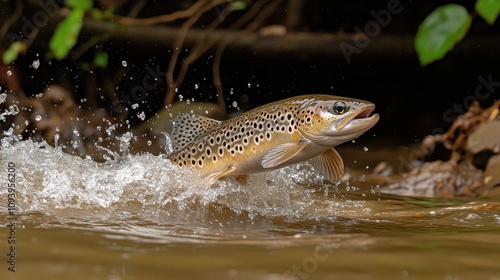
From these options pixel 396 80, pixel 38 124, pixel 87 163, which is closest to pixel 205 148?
pixel 87 163

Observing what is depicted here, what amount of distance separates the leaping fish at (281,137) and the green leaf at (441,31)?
1.04 feet

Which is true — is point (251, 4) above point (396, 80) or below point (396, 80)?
above

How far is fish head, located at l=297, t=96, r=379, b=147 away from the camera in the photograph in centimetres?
298

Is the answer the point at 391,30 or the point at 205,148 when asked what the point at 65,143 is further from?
the point at 205,148

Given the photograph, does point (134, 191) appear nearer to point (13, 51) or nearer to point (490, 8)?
point (490, 8)

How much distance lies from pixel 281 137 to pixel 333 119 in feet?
0.80

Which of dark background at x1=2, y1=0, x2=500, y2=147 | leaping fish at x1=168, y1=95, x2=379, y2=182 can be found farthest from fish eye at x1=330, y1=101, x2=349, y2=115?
dark background at x1=2, y1=0, x2=500, y2=147

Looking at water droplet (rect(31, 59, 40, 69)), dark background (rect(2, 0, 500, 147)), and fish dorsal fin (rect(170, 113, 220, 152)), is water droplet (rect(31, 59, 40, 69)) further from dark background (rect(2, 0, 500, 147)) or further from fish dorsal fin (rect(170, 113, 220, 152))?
fish dorsal fin (rect(170, 113, 220, 152))

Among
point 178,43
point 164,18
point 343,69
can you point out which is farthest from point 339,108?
point 164,18

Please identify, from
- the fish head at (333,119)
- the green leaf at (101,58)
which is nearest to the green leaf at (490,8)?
the fish head at (333,119)

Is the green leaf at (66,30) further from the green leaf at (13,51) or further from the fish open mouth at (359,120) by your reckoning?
the fish open mouth at (359,120)

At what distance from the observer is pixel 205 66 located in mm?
6406

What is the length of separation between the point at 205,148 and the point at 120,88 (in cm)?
349

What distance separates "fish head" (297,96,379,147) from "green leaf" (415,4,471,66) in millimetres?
313
